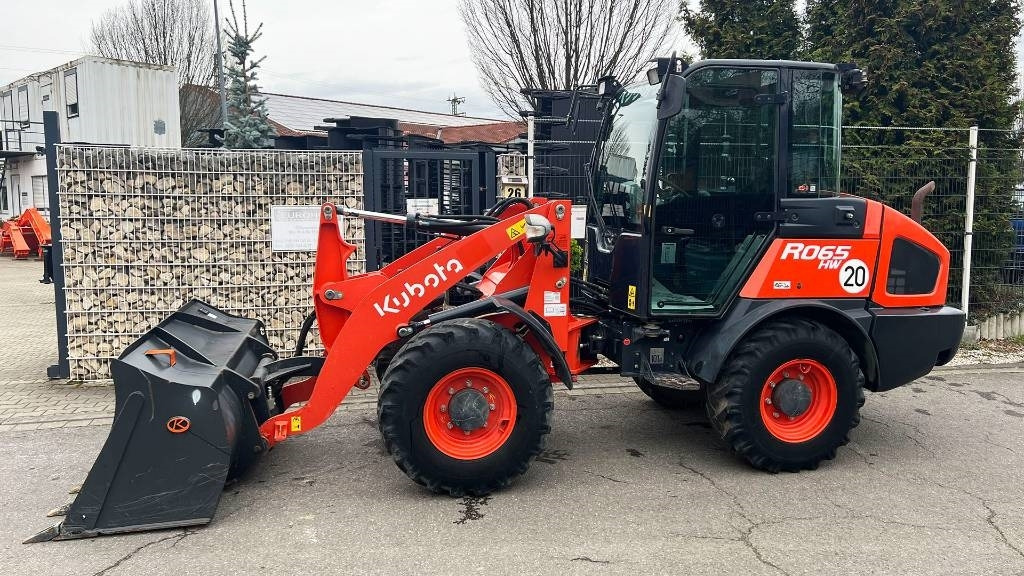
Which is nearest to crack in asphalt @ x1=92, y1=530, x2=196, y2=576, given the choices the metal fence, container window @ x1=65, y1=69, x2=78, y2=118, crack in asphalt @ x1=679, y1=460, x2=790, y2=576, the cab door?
crack in asphalt @ x1=679, y1=460, x2=790, y2=576

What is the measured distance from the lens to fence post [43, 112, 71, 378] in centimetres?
723

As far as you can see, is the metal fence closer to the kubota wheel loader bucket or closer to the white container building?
the kubota wheel loader bucket

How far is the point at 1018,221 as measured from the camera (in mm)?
Result: 9234

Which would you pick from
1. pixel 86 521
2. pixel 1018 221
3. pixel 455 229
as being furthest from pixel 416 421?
pixel 1018 221

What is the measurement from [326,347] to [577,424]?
219cm

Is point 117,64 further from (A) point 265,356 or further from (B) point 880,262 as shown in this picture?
(B) point 880,262

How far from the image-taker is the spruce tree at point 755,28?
35.1ft

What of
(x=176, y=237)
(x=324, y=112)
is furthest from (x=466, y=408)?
(x=324, y=112)

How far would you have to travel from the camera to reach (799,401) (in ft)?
17.1

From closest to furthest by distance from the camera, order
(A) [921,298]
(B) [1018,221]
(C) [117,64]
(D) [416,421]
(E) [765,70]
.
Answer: (D) [416,421] → (E) [765,70] → (A) [921,298] → (B) [1018,221] → (C) [117,64]

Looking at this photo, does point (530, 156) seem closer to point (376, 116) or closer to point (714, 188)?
point (714, 188)

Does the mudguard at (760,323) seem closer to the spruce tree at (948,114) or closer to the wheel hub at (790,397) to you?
the wheel hub at (790,397)

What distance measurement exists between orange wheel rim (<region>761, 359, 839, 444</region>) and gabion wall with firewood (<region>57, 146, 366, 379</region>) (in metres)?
4.62

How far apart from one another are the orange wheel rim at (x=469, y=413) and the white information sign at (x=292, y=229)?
3530 millimetres
